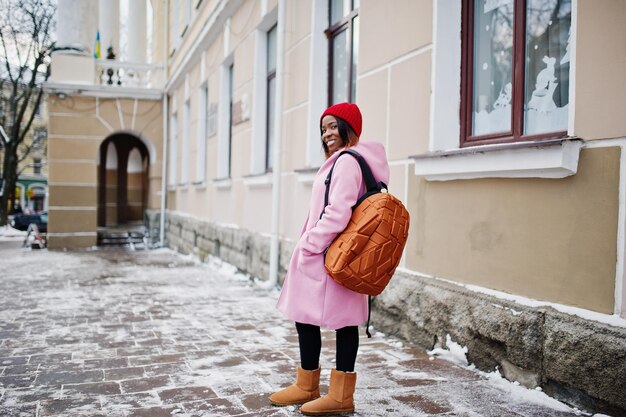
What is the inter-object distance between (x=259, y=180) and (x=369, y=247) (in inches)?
211

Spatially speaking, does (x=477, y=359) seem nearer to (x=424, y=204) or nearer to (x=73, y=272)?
(x=424, y=204)

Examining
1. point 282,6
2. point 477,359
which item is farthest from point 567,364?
point 282,6

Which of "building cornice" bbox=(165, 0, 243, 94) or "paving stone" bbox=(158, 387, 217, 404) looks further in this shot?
"building cornice" bbox=(165, 0, 243, 94)

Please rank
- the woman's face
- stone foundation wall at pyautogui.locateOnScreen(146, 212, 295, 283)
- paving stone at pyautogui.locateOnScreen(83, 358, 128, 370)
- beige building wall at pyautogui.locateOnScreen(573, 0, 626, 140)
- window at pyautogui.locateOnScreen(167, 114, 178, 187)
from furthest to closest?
window at pyautogui.locateOnScreen(167, 114, 178, 187)
stone foundation wall at pyautogui.locateOnScreen(146, 212, 295, 283)
paving stone at pyautogui.locateOnScreen(83, 358, 128, 370)
the woman's face
beige building wall at pyautogui.locateOnScreen(573, 0, 626, 140)

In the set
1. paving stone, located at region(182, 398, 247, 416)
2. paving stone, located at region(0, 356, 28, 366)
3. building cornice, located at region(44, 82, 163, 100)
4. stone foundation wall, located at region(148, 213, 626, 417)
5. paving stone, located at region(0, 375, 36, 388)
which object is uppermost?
building cornice, located at region(44, 82, 163, 100)

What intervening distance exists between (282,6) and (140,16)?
13923 mm

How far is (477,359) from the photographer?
3.50 m

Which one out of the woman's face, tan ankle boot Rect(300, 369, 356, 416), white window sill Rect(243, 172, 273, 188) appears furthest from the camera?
white window sill Rect(243, 172, 273, 188)

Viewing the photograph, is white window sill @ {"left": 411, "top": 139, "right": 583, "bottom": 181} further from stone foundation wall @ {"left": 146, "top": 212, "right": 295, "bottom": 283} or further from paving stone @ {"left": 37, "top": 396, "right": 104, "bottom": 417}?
stone foundation wall @ {"left": 146, "top": 212, "right": 295, "bottom": 283}

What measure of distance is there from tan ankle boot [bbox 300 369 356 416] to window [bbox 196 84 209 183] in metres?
9.43

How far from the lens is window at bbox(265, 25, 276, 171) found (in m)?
8.03

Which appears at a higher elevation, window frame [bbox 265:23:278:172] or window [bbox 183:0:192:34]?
window [bbox 183:0:192:34]

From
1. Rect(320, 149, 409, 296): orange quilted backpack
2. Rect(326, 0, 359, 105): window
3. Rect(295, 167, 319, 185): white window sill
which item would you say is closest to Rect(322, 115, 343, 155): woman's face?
Rect(320, 149, 409, 296): orange quilted backpack

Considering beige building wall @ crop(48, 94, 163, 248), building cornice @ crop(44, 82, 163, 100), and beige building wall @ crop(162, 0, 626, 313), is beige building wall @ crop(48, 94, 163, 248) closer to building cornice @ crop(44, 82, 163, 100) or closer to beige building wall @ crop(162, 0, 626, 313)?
building cornice @ crop(44, 82, 163, 100)
